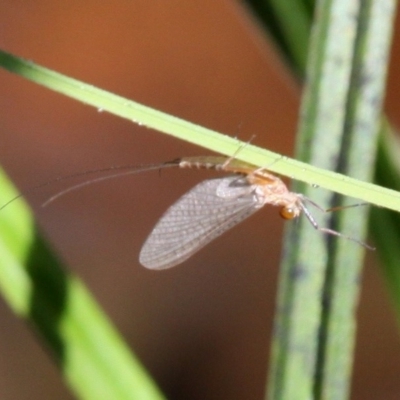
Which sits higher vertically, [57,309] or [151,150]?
[151,150]

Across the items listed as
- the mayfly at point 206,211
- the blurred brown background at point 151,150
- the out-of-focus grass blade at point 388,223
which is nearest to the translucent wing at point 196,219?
the mayfly at point 206,211

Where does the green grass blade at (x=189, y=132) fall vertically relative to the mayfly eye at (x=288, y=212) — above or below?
above

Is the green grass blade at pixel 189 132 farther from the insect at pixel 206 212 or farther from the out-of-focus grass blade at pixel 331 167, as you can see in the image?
the insect at pixel 206 212

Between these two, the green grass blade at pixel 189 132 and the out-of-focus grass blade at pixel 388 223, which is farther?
the out-of-focus grass blade at pixel 388 223

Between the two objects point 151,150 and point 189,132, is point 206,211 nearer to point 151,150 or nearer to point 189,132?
point 189,132

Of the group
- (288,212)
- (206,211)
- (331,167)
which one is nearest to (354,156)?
(331,167)

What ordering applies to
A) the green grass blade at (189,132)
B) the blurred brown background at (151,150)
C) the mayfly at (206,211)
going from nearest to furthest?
the green grass blade at (189,132), the mayfly at (206,211), the blurred brown background at (151,150)

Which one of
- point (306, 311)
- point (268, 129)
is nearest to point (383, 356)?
point (268, 129)

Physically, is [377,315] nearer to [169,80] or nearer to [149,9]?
[169,80]
